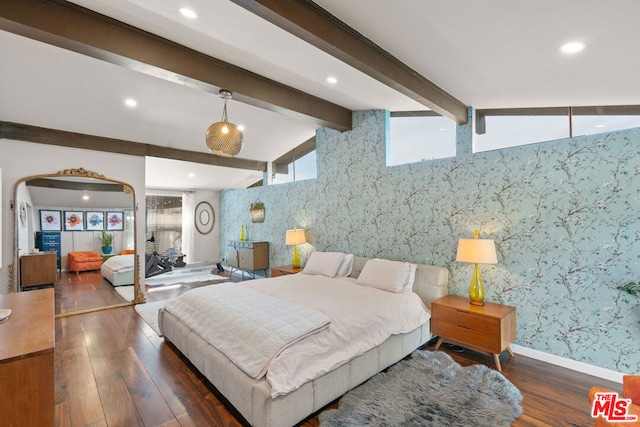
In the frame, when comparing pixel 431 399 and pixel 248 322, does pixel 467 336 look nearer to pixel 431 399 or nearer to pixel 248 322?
pixel 431 399

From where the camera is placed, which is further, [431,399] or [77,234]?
[77,234]

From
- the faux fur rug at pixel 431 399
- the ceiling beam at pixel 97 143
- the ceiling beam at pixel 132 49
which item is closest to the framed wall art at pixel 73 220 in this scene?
the ceiling beam at pixel 97 143

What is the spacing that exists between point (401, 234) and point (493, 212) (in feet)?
3.69

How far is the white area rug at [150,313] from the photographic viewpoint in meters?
3.59

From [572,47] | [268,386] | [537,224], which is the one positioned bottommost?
[268,386]

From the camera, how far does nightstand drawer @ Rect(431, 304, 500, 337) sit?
254 cm

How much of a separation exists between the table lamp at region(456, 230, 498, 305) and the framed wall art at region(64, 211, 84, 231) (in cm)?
531

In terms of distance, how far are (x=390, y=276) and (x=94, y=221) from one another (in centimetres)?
460

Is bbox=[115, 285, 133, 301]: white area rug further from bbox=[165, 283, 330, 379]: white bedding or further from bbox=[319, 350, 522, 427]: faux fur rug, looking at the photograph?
bbox=[319, 350, 522, 427]: faux fur rug

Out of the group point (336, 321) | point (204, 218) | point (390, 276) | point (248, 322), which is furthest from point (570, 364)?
point (204, 218)

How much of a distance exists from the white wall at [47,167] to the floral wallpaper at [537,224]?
3663 millimetres

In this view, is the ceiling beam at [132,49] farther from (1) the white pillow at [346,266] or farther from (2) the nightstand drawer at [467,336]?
(2) the nightstand drawer at [467,336]

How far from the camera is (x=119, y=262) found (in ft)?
15.5

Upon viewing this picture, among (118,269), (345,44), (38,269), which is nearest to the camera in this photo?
(345,44)
